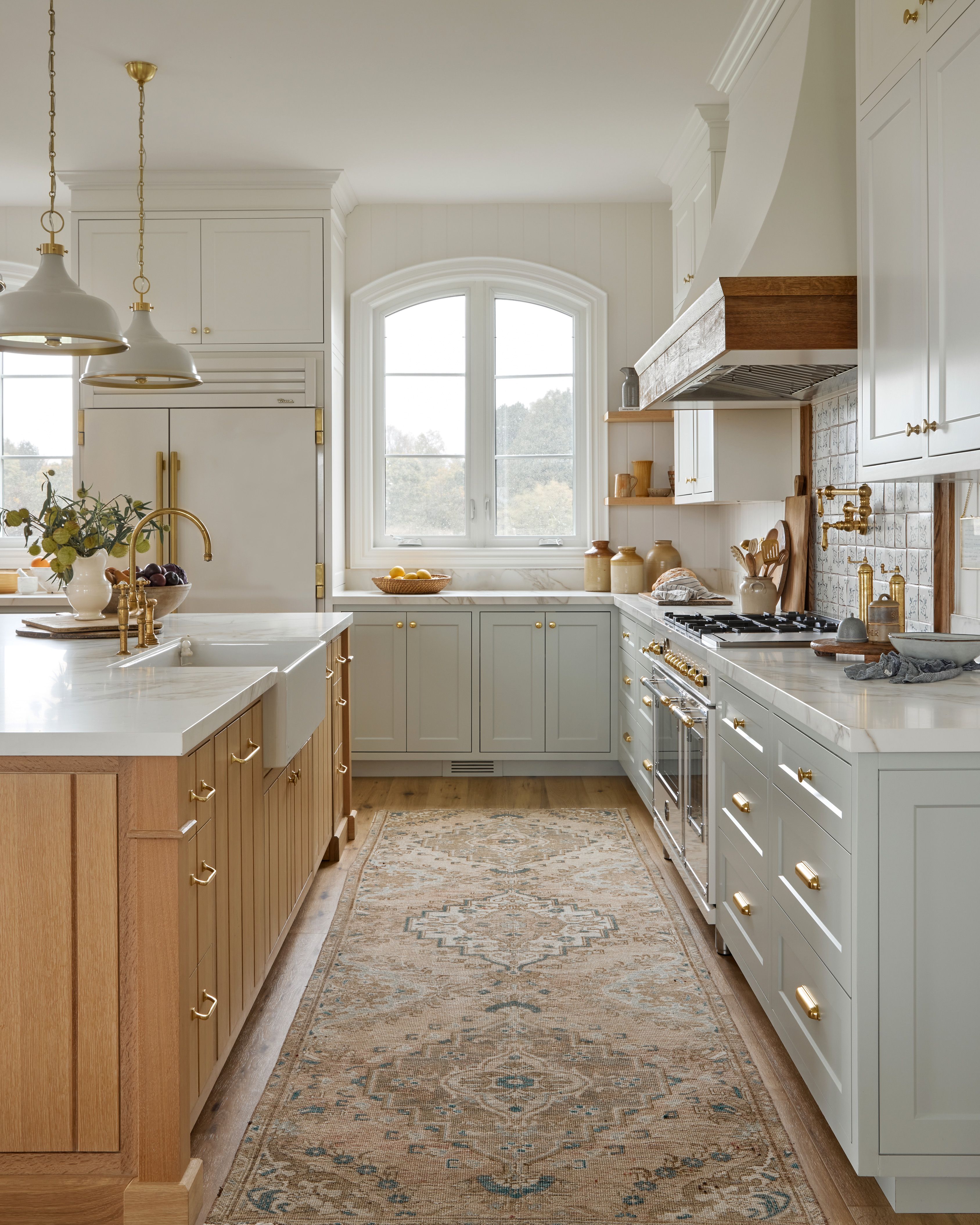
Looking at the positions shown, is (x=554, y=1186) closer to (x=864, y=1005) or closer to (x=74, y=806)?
(x=864, y=1005)

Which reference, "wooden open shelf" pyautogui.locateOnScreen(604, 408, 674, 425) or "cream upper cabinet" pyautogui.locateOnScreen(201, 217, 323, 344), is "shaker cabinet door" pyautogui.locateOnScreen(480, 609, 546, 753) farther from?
"cream upper cabinet" pyautogui.locateOnScreen(201, 217, 323, 344)

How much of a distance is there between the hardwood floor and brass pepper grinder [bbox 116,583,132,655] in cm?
97

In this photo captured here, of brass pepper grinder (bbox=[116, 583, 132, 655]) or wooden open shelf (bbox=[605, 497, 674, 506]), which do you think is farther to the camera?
wooden open shelf (bbox=[605, 497, 674, 506])

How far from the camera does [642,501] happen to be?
527cm

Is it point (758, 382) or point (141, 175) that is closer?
point (758, 382)

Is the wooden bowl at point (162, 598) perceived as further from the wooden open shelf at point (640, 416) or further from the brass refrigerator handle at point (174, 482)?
the wooden open shelf at point (640, 416)

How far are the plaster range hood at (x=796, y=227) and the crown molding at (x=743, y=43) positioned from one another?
13 mm

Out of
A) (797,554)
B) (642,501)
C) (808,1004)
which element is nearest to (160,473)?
(642,501)

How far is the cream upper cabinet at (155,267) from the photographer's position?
4930 mm

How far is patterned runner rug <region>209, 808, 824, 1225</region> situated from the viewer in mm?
1832

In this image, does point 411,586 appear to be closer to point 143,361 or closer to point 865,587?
point 143,361

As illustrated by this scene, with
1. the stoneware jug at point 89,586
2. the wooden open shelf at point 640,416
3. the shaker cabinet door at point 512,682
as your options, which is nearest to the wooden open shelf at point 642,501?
the wooden open shelf at point 640,416

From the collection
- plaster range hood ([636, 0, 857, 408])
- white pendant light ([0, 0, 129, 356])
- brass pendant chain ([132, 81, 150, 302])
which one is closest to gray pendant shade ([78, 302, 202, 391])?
brass pendant chain ([132, 81, 150, 302])

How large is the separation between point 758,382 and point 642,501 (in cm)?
172
